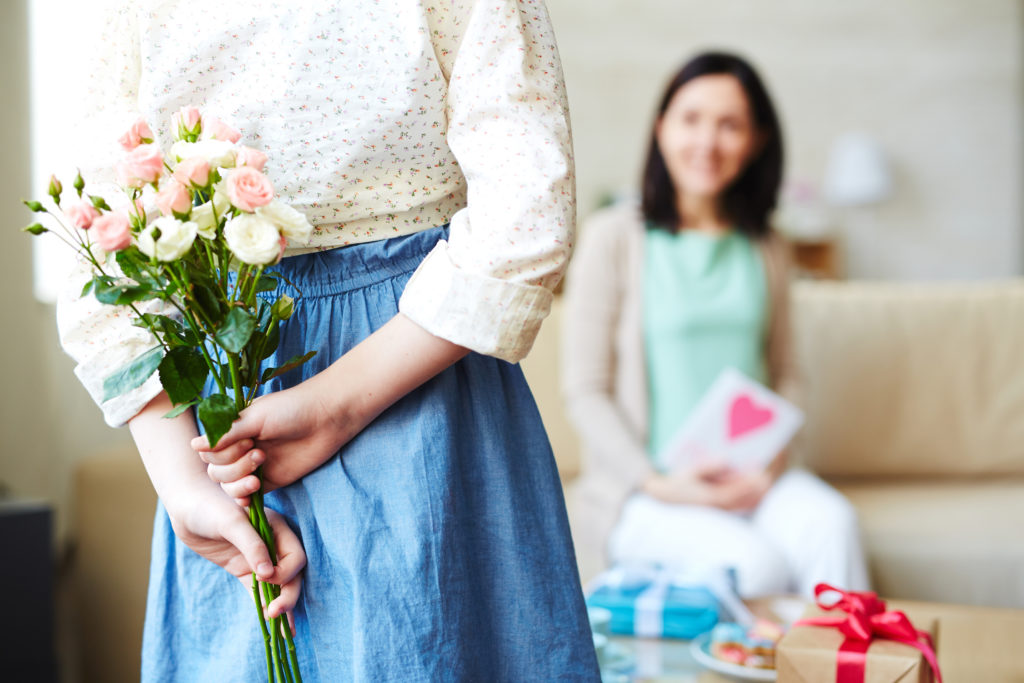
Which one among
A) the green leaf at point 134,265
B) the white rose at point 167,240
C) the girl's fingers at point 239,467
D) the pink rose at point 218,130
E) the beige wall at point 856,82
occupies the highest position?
the beige wall at point 856,82

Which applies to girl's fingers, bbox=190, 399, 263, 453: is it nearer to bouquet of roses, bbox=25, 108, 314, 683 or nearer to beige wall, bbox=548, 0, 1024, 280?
bouquet of roses, bbox=25, 108, 314, 683

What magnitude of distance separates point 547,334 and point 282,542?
1.62 meters

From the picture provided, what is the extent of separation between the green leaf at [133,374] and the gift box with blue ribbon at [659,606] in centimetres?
88

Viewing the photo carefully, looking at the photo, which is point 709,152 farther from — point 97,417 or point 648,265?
point 97,417

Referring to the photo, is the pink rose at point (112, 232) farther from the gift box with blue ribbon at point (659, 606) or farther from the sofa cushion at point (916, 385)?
the sofa cushion at point (916, 385)

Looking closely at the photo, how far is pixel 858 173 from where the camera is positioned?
4688mm

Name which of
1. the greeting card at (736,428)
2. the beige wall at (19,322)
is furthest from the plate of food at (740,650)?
the beige wall at (19,322)

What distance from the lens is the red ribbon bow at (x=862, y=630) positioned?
83 centimetres

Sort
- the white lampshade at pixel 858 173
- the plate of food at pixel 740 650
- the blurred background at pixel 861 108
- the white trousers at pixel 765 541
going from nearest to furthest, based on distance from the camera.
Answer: the plate of food at pixel 740 650, the white trousers at pixel 765 541, the white lampshade at pixel 858 173, the blurred background at pixel 861 108

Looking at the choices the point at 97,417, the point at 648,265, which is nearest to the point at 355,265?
the point at 648,265

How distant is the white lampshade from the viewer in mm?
4676

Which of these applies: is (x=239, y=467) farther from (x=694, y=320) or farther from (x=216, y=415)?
(x=694, y=320)

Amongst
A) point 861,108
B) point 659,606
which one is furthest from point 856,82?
point 659,606

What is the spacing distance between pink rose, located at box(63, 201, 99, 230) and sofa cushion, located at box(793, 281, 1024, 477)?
1.84m
